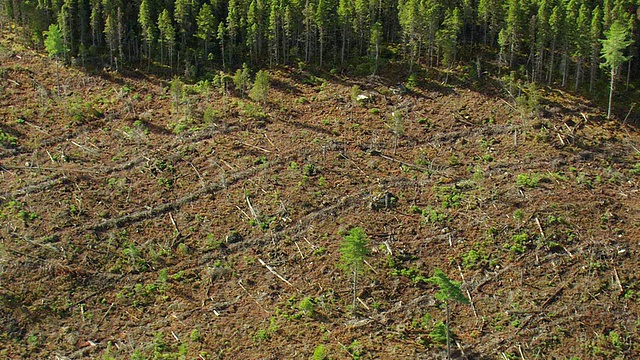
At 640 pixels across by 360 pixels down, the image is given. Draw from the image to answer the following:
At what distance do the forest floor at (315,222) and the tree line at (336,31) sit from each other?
5.67 meters

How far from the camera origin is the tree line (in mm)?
72812

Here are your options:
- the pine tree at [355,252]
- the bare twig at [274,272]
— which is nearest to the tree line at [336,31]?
the bare twig at [274,272]

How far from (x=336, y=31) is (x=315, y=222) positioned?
1330 inches

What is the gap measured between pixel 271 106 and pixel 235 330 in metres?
28.8

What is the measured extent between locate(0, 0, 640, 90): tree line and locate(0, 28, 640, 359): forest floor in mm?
5669

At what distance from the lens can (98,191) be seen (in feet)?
194

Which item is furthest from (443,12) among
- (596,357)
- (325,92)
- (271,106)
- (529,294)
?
(596,357)

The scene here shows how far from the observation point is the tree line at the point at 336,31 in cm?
7281

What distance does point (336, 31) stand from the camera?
270ft

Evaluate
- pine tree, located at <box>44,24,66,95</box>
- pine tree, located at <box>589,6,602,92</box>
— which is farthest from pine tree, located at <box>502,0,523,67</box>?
pine tree, located at <box>44,24,66,95</box>

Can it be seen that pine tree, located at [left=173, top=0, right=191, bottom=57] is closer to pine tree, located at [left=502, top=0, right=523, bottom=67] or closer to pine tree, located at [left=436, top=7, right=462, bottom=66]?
pine tree, located at [left=436, top=7, right=462, bottom=66]

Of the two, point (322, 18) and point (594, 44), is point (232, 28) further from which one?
point (594, 44)

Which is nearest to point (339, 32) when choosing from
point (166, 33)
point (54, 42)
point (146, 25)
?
point (166, 33)

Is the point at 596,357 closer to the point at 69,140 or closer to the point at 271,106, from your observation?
the point at 271,106
